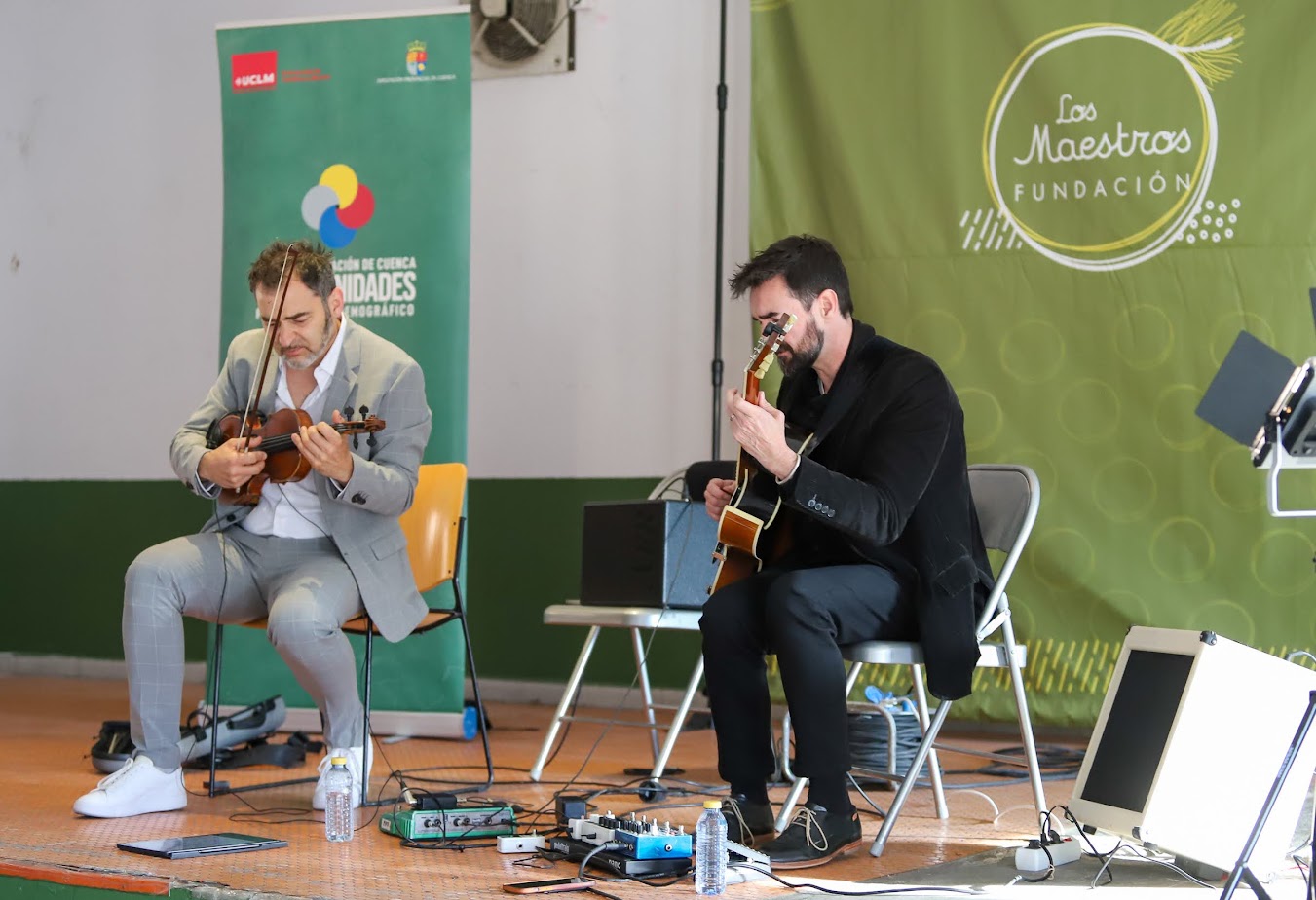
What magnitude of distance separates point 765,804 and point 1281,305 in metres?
2.31

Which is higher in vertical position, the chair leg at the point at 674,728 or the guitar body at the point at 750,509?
the guitar body at the point at 750,509

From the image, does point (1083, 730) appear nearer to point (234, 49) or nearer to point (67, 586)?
point (234, 49)

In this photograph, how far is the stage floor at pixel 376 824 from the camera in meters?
2.35

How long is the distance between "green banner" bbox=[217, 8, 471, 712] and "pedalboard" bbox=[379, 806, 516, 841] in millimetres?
1535

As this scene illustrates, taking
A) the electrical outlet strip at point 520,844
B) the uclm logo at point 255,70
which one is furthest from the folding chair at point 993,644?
the uclm logo at point 255,70

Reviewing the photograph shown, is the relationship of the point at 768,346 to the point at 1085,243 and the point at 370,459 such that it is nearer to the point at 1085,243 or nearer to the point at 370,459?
the point at 370,459

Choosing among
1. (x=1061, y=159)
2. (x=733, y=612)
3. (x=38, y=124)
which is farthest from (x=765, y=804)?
(x=38, y=124)

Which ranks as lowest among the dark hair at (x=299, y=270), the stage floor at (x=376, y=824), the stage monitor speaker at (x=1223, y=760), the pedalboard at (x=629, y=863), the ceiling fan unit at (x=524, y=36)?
the stage floor at (x=376, y=824)

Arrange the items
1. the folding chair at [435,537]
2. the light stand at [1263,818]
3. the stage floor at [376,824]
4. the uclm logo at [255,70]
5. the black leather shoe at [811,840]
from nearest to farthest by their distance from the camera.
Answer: the light stand at [1263,818] < the stage floor at [376,824] < the black leather shoe at [811,840] < the folding chair at [435,537] < the uclm logo at [255,70]

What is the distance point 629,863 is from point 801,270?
3.74 ft

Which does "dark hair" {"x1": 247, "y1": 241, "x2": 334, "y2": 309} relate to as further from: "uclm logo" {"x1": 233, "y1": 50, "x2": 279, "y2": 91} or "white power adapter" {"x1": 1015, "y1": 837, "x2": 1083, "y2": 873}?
"white power adapter" {"x1": 1015, "y1": 837, "x2": 1083, "y2": 873}

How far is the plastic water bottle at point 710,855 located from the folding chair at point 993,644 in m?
0.43

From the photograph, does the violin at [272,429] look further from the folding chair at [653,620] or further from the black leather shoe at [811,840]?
the black leather shoe at [811,840]

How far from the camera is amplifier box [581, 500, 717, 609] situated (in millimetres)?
3340
